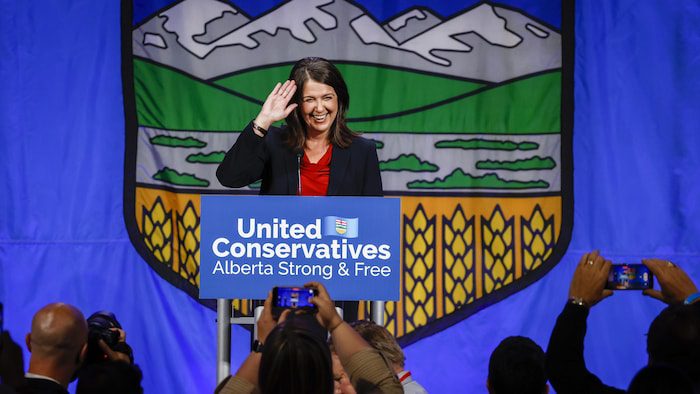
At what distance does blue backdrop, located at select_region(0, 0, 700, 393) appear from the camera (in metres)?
4.96

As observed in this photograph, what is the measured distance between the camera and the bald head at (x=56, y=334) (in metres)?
2.41

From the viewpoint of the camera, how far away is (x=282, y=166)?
3.51 m

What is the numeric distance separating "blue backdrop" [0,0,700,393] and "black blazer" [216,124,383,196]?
1.66 meters

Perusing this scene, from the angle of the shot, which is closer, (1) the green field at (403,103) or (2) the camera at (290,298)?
(2) the camera at (290,298)

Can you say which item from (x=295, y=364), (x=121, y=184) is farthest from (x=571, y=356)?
(x=121, y=184)

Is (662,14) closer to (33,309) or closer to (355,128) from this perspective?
(355,128)

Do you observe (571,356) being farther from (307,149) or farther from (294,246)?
(307,149)

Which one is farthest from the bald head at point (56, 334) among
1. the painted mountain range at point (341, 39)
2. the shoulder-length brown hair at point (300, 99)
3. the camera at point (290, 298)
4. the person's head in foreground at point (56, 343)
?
the painted mountain range at point (341, 39)

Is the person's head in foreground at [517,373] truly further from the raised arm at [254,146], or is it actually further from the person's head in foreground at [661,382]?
the raised arm at [254,146]

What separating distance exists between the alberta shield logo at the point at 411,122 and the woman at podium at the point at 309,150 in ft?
4.85

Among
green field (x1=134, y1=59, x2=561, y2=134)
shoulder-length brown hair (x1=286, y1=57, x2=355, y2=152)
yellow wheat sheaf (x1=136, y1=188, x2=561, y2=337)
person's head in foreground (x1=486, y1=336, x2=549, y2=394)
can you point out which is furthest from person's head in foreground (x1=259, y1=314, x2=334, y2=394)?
green field (x1=134, y1=59, x2=561, y2=134)

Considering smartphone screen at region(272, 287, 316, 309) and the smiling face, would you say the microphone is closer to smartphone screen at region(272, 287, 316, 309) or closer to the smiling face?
the smiling face

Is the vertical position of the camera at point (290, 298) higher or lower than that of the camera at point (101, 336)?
higher

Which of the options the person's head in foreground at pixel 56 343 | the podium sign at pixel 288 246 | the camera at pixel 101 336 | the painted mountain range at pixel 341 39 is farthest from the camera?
the painted mountain range at pixel 341 39
